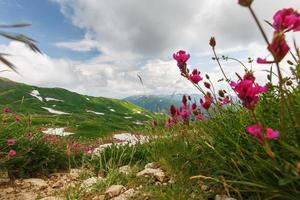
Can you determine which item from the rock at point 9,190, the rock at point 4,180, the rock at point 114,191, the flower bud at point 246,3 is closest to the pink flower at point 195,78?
the rock at point 114,191

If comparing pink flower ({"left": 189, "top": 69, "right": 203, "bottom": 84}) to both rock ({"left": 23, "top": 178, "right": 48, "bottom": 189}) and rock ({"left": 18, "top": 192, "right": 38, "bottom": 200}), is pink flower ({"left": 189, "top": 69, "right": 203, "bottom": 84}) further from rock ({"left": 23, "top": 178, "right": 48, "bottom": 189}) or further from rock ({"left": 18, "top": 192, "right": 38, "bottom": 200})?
rock ({"left": 23, "top": 178, "right": 48, "bottom": 189})

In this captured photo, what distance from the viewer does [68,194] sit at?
19.4ft

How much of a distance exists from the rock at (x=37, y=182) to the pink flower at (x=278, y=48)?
6.71 metres

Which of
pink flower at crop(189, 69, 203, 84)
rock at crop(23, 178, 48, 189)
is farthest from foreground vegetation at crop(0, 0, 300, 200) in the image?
rock at crop(23, 178, 48, 189)

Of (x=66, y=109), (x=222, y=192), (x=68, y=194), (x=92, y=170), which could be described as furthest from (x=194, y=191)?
(x=66, y=109)

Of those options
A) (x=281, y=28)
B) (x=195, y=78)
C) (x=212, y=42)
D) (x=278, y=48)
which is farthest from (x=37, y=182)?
(x=278, y=48)

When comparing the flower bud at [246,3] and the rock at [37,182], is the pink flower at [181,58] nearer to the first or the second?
the flower bud at [246,3]

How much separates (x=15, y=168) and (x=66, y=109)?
181 meters

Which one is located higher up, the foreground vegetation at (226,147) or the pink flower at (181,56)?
the pink flower at (181,56)

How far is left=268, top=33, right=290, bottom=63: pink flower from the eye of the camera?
2.27 m

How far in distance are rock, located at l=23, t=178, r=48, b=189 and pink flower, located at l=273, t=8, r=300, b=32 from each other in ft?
21.7

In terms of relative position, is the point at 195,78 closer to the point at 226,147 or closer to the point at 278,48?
the point at 226,147

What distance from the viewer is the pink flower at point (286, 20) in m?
2.50

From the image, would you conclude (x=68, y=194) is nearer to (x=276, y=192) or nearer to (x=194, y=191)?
(x=194, y=191)
